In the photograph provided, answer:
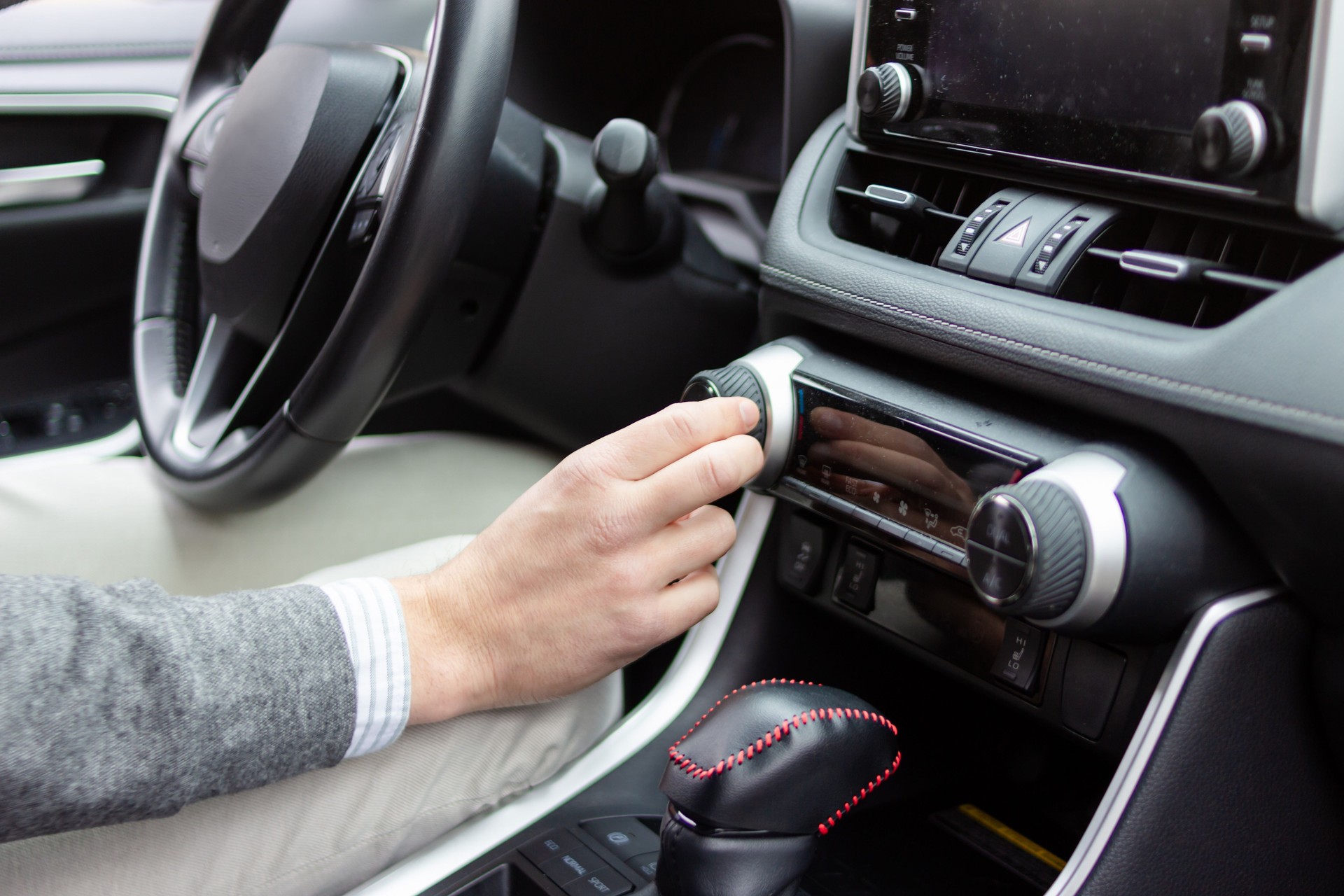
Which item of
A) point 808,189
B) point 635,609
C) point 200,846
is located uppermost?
point 808,189

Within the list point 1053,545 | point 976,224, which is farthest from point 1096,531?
point 976,224

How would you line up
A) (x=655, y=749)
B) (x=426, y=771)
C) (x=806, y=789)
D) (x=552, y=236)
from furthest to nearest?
(x=552, y=236)
(x=655, y=749)
(x=426, y=771)
(x=806, y=789)

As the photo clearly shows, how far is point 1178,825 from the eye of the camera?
0.69m

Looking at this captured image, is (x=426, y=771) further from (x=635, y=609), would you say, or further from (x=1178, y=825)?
(x=1178, y=825)

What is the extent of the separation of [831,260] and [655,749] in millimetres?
411

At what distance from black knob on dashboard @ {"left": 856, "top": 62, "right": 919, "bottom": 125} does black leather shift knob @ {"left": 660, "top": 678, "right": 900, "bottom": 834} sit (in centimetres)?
43

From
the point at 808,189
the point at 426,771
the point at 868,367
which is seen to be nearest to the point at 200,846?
the point at 426,771

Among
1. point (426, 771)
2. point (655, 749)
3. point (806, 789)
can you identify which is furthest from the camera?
Result: point (655, 749)

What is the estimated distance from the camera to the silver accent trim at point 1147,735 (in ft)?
2.17

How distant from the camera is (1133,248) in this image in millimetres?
730

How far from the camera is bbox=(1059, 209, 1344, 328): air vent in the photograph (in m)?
0.65

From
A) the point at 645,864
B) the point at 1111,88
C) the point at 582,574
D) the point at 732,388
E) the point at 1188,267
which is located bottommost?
the point at 645,864

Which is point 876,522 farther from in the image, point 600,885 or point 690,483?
point 600,885

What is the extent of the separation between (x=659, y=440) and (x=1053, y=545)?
0.82 ft
